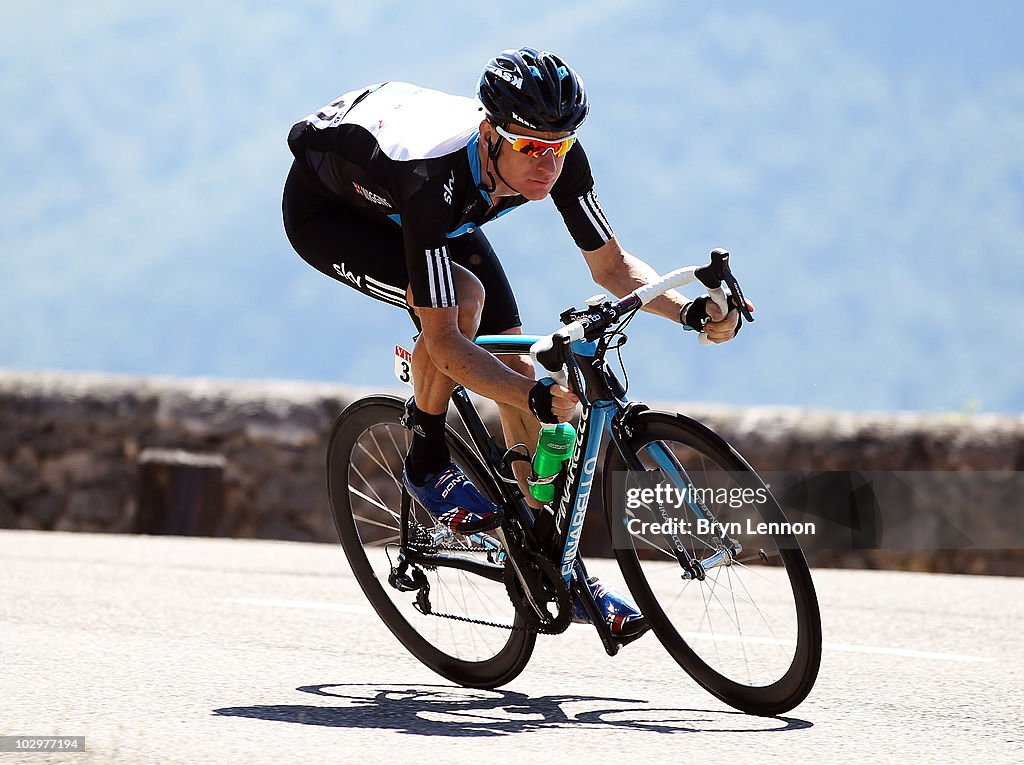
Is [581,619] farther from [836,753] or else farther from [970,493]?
[970,493]

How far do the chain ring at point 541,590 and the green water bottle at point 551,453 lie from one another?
0.21m

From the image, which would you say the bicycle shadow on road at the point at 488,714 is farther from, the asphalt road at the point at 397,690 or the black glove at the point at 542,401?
the black glove at the point at 542,401

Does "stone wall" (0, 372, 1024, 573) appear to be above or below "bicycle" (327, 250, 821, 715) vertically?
above

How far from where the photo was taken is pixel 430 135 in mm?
5066

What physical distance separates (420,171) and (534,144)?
1.12 feet

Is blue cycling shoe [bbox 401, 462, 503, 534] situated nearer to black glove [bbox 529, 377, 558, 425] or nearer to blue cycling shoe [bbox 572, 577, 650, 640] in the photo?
blue cycling shoe [bbox 572, 577, 650, 640]

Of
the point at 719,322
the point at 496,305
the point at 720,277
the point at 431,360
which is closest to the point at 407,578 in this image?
the point at 431,360

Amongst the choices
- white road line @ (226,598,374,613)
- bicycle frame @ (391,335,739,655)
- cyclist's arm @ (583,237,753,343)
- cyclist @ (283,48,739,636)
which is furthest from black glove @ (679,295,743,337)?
white road line @ (226,598,374,613)

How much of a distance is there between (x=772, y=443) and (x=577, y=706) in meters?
4.91

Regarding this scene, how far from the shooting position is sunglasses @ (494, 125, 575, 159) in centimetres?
484

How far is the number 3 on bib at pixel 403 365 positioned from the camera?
214 inches

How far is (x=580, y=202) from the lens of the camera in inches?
215

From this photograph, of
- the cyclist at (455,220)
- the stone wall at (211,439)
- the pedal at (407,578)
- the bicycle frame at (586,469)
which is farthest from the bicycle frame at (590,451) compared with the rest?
the stone wall at (211,439)

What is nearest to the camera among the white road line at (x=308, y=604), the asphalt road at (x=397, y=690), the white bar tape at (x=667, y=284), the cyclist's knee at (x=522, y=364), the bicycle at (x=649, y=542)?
the asphalt road at (x=397, y=690)
